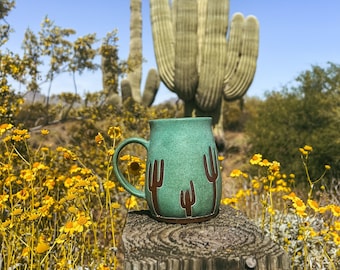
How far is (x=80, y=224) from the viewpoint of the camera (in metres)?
1.29

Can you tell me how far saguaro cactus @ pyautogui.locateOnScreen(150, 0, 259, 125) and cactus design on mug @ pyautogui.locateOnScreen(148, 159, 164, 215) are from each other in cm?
541

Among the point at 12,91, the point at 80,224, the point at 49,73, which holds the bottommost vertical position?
the point at 80,224

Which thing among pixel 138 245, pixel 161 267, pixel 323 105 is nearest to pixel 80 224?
pixel 138 245

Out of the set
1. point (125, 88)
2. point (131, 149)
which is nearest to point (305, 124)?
point (131, 149)

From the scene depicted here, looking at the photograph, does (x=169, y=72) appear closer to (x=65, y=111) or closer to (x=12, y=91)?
(x=65, y=111)

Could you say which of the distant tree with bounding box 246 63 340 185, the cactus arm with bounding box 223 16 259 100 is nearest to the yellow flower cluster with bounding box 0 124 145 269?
the distant tree with bounding box 246 63 340 185

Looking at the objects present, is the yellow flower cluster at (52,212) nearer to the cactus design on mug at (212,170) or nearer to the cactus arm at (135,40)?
the cactus design on mug at (212,170)

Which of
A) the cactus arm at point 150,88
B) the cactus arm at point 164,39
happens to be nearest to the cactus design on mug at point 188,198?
the cactus arm at point 164,39

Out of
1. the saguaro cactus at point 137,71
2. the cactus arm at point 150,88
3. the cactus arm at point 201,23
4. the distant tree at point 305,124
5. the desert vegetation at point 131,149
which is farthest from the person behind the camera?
the cactus arm at point 150,88

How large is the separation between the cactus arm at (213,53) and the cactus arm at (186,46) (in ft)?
0.57

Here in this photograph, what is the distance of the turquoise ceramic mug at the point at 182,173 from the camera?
3.73 ft

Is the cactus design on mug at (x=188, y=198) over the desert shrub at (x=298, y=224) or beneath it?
over

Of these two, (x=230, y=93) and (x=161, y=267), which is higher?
(x=230, y=93)

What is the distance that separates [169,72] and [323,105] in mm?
3186
